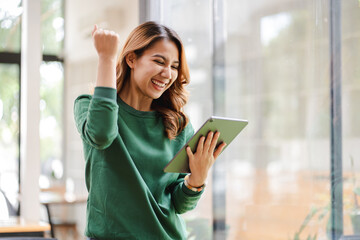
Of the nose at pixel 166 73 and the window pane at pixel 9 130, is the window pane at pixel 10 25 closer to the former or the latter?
the window pane at pixel 9 130

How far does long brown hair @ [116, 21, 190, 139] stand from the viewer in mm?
1334

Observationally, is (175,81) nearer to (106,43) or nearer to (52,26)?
(106,43)

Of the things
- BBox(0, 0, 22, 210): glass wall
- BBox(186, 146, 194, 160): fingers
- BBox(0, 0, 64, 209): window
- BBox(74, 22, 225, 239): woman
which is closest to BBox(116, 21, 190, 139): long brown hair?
BBox(74, 22, 225, 239): woman

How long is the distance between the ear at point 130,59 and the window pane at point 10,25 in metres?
4.27

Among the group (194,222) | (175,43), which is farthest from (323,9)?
(194,222)

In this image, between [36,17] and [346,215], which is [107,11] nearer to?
[36,17]

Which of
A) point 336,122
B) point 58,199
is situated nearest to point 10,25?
point 58,199

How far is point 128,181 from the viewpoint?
1255mm

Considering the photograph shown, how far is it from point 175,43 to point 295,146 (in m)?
1.29

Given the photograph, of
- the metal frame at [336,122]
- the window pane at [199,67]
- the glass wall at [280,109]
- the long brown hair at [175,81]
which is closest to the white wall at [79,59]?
the window pane at [199,67]

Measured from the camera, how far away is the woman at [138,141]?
1.18 metres

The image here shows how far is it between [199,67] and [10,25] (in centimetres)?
304

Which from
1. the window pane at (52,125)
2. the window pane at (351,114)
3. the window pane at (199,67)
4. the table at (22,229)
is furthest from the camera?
the window pane at (52,125)

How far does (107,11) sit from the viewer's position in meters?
4.59
